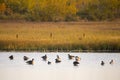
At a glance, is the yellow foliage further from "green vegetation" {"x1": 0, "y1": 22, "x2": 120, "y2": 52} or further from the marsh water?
the marsh water

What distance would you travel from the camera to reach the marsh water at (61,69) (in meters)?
4.13

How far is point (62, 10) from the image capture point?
426 cm

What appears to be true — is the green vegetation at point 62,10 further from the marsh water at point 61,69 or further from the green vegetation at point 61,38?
the marsh water at point 61,69

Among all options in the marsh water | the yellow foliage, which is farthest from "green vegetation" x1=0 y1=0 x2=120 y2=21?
the marsh water

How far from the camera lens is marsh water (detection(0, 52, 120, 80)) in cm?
413

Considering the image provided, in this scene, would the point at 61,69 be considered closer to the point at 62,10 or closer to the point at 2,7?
the point at 62,10

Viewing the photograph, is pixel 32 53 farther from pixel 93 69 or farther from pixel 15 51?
pixel 93 69

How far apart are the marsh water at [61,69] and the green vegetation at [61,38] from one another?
0.08 m

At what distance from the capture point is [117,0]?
421cm

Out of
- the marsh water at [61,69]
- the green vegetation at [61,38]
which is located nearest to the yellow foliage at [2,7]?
the green vegetation at [61,38]

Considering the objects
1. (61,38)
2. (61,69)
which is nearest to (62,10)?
(61,38)

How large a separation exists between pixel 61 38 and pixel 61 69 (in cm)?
30

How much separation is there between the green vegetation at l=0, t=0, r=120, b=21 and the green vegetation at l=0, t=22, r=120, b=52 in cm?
7

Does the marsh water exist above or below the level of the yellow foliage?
below
